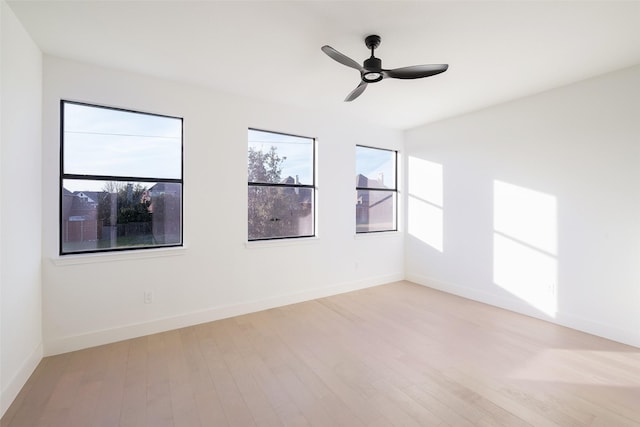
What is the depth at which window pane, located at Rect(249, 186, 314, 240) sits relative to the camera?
12.1 ft

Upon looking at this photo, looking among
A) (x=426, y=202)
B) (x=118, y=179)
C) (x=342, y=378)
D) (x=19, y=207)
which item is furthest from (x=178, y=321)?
(x=426, y=202)

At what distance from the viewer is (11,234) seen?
2.01 meters

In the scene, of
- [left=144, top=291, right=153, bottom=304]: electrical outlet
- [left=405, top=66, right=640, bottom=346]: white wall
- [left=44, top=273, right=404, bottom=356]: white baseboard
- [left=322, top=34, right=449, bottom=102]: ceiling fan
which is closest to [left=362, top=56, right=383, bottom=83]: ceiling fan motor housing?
[left=322, top=34, right=449, bottom=102]: ceiling fan

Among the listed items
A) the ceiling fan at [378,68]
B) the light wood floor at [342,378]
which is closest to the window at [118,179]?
the light wood floor at [342,378]

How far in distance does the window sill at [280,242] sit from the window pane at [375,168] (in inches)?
49.8

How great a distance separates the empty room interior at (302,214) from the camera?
6.53 feet

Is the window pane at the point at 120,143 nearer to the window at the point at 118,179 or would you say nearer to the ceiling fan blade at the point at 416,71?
the window at the point at 118,179

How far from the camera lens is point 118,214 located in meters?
2.88

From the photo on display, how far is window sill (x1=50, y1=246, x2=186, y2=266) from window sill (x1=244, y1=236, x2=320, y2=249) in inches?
31.6

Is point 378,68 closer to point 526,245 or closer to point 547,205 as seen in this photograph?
point 547,205

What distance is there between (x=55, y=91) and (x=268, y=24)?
→ 80.7 inches

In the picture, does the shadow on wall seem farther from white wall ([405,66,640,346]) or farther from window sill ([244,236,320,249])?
window sill ([244,236,320,249])

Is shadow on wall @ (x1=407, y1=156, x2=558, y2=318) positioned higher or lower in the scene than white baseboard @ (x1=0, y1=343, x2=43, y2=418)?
higher

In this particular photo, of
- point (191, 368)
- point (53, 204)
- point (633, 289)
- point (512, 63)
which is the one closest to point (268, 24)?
point (512, 63)
